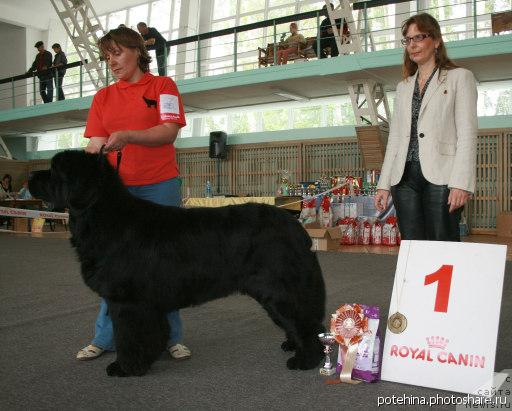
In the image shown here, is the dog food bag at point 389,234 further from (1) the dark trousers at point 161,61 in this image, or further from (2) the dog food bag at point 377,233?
(1) the dark trousers at point 161,61

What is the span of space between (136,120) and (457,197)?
5.15 feet

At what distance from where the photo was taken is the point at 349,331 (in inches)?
86.2

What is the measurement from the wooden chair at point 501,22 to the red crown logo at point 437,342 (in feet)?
25.7

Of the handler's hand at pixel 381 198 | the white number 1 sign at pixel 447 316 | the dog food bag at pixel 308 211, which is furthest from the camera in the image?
the dog food bag at pixel 308 211

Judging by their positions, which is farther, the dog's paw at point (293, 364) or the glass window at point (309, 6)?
the glass window at point (309, 6)

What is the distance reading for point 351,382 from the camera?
213 centimetres

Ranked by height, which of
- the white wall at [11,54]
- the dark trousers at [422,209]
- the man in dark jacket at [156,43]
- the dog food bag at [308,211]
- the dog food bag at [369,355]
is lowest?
the dog food bag at [369,355]

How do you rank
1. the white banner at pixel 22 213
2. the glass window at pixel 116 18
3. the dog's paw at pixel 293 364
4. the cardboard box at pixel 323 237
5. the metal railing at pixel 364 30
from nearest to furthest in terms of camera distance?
the dog's paw at pixel 293 364, the cardboard box at pixel 323 237, the white banner at pixel 22 213, the metal railing at pixel 364 30, the glass window at pixel 116 18

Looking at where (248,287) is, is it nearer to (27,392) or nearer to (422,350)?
(422,350)

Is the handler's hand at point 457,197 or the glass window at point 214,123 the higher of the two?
the glass window at point 214,123

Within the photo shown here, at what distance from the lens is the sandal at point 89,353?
2518 millimetres

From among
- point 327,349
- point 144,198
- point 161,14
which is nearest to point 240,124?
point 161,14

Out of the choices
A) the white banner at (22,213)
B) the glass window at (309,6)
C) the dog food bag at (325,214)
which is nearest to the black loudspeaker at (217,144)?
the glass window at (309,6)

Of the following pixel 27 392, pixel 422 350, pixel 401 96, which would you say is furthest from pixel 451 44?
pixel 27 392
